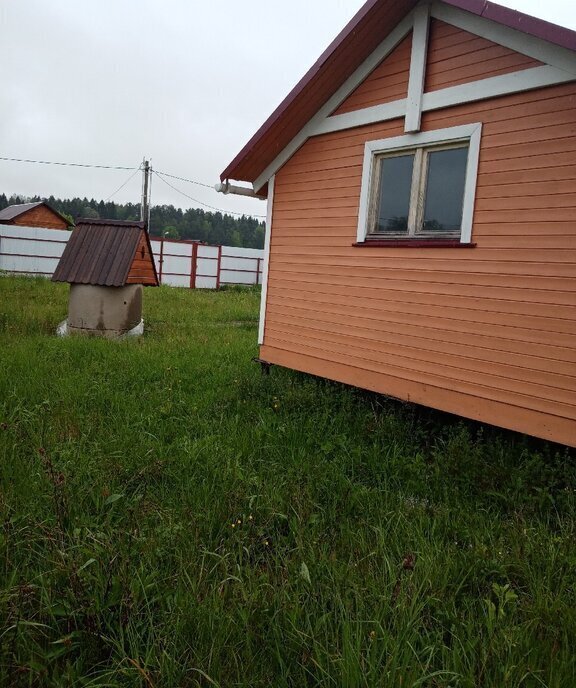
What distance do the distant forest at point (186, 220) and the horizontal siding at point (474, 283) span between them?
65.5 meters

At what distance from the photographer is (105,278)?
10.3m

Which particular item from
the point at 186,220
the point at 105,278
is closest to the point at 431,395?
the point at 105,278

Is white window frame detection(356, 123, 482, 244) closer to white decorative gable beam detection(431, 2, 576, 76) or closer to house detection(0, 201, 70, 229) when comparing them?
white decorative gable beam detection(431, 2, 576, 76)

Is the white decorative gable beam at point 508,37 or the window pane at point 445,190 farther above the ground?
the white decorative gable beam at point 508,37

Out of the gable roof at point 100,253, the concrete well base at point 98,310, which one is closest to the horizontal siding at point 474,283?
the gable roof at point 100,253

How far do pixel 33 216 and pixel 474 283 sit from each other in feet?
137

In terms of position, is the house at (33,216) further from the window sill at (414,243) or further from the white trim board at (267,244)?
the window sill at (414,243)

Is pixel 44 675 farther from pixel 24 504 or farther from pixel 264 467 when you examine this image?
pixel 264 467

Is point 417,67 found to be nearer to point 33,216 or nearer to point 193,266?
point 193,266

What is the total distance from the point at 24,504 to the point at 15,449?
3.33ft

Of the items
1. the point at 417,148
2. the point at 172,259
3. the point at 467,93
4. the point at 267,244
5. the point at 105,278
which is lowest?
the point at 105,278

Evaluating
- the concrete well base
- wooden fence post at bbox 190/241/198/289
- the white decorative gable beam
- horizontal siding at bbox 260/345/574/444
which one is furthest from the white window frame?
wooden fence post at bbox 190/241/198/289

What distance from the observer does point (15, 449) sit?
4.31m

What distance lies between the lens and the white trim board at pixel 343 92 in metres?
5.40
